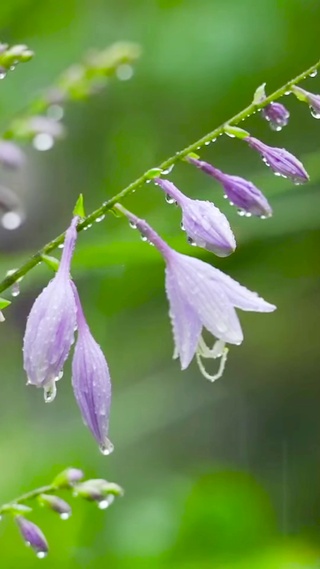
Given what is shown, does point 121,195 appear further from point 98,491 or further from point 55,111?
point 55,111

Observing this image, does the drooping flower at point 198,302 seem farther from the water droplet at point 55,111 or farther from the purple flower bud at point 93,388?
the water droplet at point 55,111

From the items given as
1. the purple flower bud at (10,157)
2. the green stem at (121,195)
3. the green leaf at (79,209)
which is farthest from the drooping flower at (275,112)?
the purple flower bud at (10,157)

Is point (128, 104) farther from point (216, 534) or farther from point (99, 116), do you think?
point (216, 534)

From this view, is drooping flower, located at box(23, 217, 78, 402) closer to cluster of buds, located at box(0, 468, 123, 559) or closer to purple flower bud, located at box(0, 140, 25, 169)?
cluster of buds, located at box(0, 468, 123, 559)

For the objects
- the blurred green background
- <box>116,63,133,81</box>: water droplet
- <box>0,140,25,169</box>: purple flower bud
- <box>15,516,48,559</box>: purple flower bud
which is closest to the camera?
<box>15,516,48,559</box>: purple flower bud

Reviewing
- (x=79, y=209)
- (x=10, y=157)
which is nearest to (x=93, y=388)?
(x=79, y=209)

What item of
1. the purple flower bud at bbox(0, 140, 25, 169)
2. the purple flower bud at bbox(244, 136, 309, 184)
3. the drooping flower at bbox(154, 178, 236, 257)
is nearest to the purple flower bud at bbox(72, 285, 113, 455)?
the drooping flower at bbox(154, 178, 236, 257)
